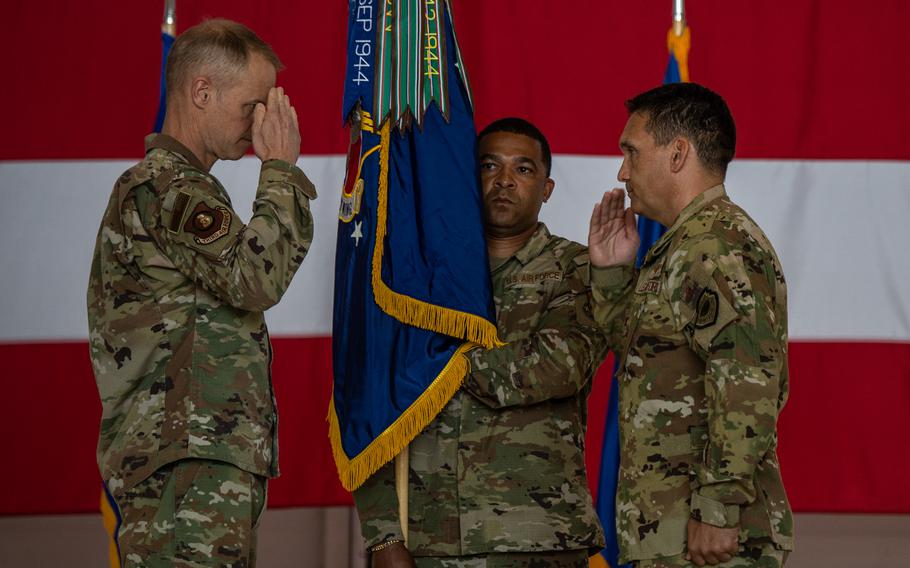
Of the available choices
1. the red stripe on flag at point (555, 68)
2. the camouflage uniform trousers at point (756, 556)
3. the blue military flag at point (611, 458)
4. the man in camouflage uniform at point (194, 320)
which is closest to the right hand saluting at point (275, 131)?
the man in camouflage uniform at point (194, 320)

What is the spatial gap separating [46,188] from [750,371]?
2.64 meters

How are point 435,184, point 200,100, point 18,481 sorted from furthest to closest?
1. point 18,481
2. point 435,184
3. point 200,100

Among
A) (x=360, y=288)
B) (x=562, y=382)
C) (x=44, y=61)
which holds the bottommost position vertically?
(x=562, y=382)

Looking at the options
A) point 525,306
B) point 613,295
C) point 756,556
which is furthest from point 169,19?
point 756,556

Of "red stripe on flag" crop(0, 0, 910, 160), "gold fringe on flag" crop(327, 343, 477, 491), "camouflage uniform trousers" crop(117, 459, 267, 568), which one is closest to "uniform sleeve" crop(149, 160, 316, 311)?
"camouflage uniform trousers" crop(117, 459, 267, 568)

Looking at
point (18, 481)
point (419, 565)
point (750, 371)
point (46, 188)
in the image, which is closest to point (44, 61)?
point (46, 188)

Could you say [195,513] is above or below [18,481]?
above

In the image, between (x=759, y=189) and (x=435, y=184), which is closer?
(x=435, y=184)

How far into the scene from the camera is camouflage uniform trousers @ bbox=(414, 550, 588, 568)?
88.4 inches

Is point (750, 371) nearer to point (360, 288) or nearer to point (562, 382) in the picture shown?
point (562, 382)

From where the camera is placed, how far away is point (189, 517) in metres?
1.76

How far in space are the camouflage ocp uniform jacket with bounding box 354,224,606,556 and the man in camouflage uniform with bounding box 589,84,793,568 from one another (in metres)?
0.32

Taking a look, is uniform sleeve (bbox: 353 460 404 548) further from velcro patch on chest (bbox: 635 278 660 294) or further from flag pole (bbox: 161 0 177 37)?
flag pole (bbox: 161 0 177 37)

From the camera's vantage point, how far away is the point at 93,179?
3557 millimetres
